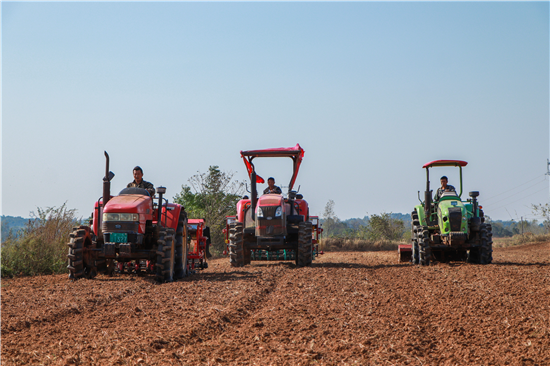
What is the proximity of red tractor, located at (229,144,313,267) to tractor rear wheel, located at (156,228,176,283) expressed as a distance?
299 cm

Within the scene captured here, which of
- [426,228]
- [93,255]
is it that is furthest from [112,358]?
[426,228]

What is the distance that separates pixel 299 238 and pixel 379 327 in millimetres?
7071

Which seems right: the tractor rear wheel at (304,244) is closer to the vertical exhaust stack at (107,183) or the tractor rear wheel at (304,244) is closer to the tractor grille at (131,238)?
the tractor grille at (131,238)

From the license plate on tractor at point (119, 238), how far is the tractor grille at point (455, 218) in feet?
24.3

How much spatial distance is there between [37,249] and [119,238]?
4119mm

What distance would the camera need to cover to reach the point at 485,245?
12.8m

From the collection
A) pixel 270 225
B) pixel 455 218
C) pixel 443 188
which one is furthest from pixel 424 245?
pixel 270 225

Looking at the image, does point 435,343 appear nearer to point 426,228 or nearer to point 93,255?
point 93,255

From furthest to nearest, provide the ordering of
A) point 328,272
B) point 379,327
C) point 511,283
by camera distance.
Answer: point 328,272, point 511,283, point 379,327

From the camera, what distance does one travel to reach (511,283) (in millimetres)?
8859

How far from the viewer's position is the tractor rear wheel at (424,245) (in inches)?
498

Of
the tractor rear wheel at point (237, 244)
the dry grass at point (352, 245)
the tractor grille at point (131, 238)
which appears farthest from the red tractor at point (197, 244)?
the dry grass at point (352, 245)

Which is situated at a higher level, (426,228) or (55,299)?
(426,228)

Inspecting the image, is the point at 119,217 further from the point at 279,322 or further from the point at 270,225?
the point at 279,322
